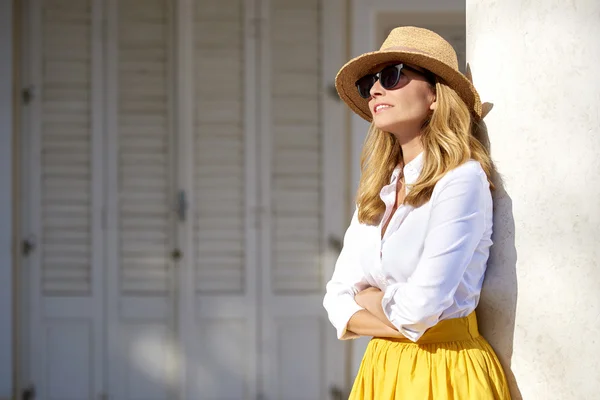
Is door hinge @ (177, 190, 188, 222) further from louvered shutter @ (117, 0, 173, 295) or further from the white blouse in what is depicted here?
the white blouse

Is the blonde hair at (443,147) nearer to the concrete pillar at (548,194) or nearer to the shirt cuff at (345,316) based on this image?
the concrete pillar at (548,194)

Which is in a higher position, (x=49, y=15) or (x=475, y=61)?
(x=49, y=15)

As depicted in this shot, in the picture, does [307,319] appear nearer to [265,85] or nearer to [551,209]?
[265,85]

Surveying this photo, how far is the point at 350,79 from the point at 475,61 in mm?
299

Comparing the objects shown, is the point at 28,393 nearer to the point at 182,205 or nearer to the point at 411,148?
the point at 182,205

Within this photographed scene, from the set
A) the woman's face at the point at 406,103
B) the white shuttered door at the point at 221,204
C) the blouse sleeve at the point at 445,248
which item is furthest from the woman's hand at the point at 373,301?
the white shuttered door at the point at 221,204

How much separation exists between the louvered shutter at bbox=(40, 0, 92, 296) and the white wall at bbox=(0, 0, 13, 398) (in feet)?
0.59

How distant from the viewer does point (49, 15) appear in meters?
4.72

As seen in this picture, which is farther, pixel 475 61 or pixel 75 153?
pixel 75 153

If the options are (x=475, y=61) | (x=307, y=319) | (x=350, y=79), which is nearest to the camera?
(x=475, y=61)

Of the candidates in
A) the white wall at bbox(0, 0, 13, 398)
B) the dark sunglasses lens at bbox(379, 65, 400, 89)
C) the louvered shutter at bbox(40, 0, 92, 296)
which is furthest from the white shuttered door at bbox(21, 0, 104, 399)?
the dark sunglasses lens at bbox(379, 65, 400, 89)

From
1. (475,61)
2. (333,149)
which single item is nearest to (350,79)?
(475,61)

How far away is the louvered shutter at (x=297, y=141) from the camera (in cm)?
469

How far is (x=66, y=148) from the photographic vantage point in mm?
4703
